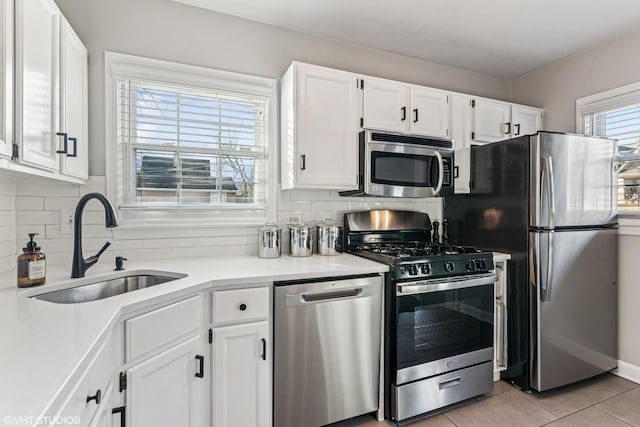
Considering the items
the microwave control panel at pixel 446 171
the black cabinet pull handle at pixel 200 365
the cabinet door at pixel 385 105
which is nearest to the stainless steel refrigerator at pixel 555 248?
the microwave control panel at pixel 446 171

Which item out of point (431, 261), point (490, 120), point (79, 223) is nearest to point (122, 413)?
point (79, 223)

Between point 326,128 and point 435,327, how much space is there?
147cm

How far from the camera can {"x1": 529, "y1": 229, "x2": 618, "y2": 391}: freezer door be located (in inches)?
87.5

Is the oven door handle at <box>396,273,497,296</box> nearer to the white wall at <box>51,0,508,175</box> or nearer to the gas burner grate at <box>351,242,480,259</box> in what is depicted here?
the gas burner grate at <box>351,242,480,259</box>

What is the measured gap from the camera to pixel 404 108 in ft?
8.13

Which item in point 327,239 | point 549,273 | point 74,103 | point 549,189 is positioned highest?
point 74,103

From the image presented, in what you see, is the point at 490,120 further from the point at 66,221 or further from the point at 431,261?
the point at 66,221

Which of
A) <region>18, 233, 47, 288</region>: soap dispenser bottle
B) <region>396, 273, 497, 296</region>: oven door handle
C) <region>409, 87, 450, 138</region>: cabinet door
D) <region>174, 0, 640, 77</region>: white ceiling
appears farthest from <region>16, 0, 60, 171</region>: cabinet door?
<region>409, 87, 450, 138</region>: cabinet door

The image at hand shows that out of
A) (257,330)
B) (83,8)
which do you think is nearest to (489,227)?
(257,330)

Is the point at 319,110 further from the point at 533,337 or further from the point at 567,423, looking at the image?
the point at 567,423

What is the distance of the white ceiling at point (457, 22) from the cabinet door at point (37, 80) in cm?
101

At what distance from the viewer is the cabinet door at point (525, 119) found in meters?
2.96

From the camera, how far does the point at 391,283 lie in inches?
75.2

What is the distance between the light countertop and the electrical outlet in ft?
0.76
